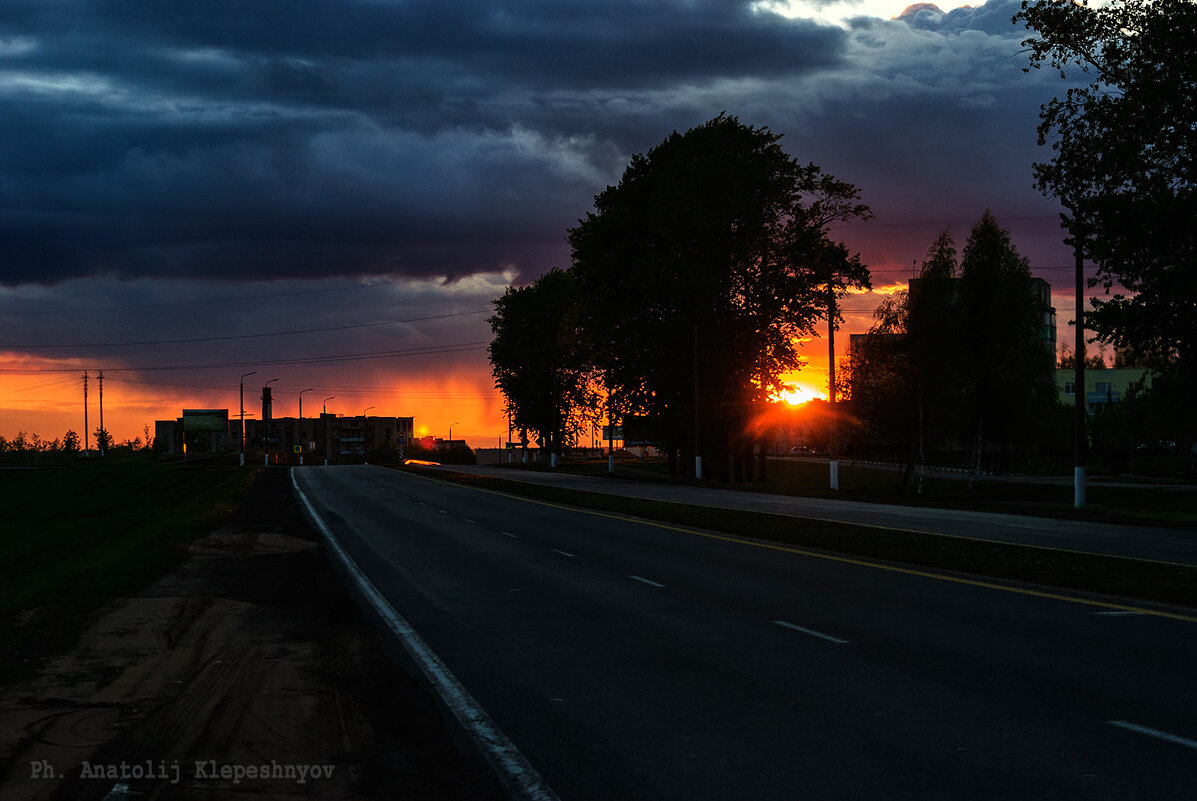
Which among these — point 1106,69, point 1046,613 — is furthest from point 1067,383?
point 1046,613

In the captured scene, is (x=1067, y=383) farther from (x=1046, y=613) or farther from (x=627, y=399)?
(x=1046, y=613)

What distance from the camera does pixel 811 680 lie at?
891 centimetres

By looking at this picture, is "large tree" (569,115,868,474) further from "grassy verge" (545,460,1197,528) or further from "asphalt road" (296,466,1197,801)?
"asphalt road" (296,466,1197,801)

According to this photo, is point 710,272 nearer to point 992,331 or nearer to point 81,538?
point 992,331

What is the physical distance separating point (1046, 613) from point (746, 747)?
6867mm

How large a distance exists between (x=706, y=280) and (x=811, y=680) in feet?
159

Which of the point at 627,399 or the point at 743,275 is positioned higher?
the point at 743,275

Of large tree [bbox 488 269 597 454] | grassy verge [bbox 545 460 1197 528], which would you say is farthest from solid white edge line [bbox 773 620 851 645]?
large tree [bbox 488 269 597 454]

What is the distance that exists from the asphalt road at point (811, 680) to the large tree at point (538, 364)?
74583mm

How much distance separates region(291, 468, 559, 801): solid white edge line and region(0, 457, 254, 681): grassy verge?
3450mm

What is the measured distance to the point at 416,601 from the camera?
14.6m

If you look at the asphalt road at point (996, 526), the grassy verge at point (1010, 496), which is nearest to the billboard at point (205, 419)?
the grassy verge at point (1010, 496)

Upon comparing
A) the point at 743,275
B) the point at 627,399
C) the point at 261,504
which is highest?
the point at 743,275

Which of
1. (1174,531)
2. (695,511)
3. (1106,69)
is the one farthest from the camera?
(1106,69)
